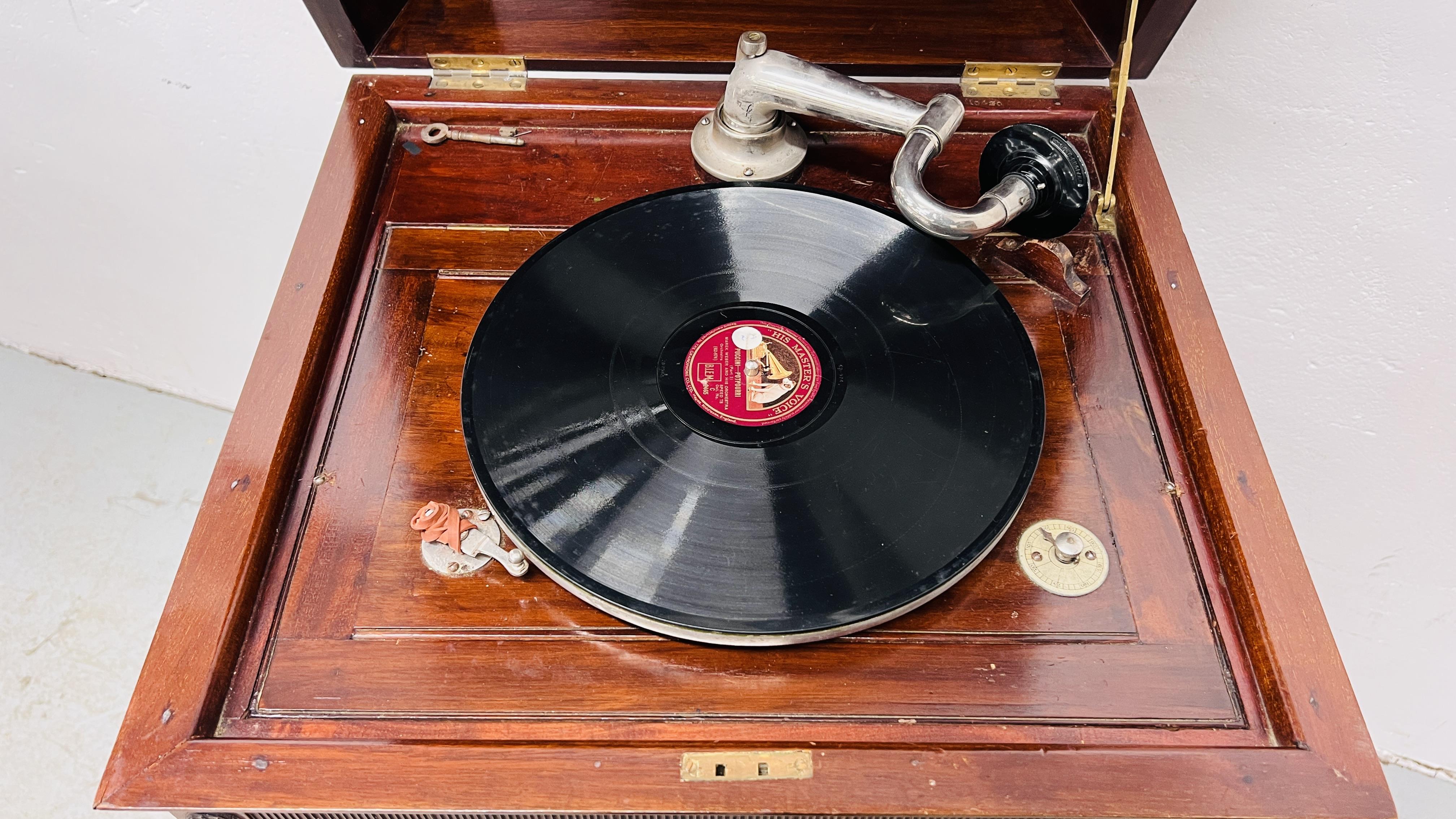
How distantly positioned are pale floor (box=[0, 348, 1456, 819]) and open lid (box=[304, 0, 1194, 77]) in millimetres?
1352

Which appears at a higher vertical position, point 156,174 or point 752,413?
point 156,174

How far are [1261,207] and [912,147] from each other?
0.82 m

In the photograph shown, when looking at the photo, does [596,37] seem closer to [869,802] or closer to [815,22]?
[815,22]

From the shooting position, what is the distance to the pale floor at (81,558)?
79.4 inches

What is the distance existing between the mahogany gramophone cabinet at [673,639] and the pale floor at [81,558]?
1282 millimetres

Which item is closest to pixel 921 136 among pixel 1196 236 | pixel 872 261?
pixel 872 261

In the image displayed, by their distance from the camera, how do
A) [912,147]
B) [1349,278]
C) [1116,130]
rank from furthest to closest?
[1349,278]
[1116,130]
[912,147]

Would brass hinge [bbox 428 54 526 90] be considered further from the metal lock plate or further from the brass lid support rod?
the metal lock plate

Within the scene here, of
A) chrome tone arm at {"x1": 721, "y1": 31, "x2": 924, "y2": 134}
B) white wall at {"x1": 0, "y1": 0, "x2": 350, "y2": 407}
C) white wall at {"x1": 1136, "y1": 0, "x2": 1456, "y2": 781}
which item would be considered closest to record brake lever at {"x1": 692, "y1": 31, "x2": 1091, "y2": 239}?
chrome tone arm at {"x1": 721, "y1": 31, "x2": 924, "y2": 134}

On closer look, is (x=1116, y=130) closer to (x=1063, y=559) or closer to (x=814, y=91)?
(x=814, y=91)

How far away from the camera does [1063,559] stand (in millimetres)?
1098

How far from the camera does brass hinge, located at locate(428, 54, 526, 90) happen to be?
59.2 inches

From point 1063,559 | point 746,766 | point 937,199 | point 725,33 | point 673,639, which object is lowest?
point 746,766

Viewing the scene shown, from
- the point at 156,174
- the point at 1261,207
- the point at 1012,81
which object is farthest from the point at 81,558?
the point at 1261,207
